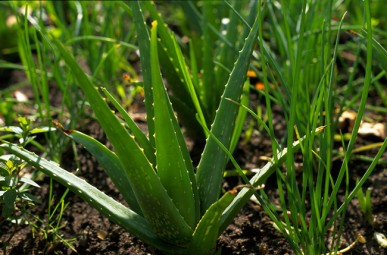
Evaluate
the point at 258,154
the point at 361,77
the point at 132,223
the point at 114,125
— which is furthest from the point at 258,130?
the point at 114,125

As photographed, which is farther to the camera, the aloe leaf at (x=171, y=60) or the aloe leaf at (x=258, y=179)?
the aloe leaf at (x=171, y=60)

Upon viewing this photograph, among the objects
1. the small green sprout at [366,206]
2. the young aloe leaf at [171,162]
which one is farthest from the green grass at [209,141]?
the small green sprout at [366,206]

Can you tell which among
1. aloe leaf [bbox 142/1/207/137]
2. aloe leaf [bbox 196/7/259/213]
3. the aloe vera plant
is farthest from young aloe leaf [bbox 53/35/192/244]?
aloe leaf [bbox 142/1/207/137]

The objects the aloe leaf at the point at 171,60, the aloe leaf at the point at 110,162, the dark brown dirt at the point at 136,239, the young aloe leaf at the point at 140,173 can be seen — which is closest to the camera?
the young aloe leaf at the point at 140,173

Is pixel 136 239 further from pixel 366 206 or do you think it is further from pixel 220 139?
pixel 366 206

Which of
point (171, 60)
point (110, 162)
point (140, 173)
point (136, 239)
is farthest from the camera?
point (171, 60)

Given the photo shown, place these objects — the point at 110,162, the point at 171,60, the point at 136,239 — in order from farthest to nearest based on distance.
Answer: the point at 171,60
the point at 136,239
the point at 110,162

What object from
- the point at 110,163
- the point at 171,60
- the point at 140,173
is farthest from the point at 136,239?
the point at 171,60

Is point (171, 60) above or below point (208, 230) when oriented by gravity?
above

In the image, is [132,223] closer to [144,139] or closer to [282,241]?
[144,139]

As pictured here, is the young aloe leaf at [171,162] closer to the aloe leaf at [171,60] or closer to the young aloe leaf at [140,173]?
the young aloe leaf at [140,173]
